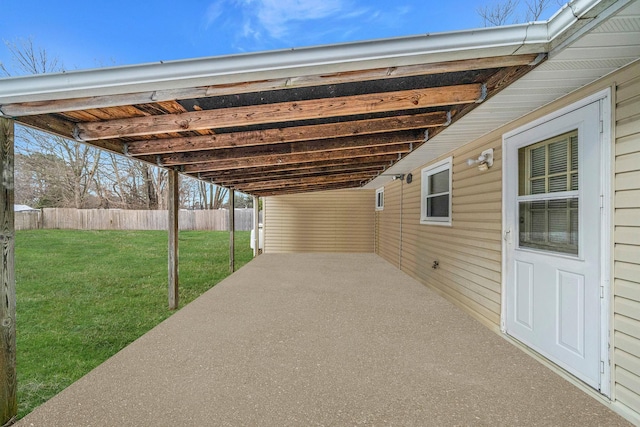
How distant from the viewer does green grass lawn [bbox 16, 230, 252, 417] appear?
2.77 metres

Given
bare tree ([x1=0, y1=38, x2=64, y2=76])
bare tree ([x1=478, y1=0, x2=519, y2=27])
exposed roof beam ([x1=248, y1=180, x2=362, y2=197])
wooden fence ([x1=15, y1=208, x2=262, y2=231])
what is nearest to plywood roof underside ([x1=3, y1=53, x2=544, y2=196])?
exposed roof beam ([x1=248, y1=180, x2=362, y2=197])

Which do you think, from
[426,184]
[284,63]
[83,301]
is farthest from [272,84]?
[83,301]

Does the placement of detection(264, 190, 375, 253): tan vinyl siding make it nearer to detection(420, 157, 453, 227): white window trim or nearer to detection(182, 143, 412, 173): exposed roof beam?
detection(420, 157, 453, 227): white window trim

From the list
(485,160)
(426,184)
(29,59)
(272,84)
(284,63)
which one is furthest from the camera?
(29,59)

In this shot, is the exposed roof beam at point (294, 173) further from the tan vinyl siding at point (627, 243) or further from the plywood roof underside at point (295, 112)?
the tan vinyl siding at point (627, 243)

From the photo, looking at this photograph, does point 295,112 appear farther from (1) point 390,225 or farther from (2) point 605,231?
(1) point 390,225

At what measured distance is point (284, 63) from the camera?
5.41ft

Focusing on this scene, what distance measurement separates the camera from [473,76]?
2.18 metres

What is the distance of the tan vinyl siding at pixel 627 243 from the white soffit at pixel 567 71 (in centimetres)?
21

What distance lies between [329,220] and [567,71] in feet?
26.7

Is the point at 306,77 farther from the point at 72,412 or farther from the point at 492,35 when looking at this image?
A: the point at 72,412

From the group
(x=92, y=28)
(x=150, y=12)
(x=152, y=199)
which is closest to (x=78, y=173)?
(x=152, y=199)

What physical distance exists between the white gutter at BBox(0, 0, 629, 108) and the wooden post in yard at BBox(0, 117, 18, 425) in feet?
1.14

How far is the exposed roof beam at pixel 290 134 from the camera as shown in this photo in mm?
3027
